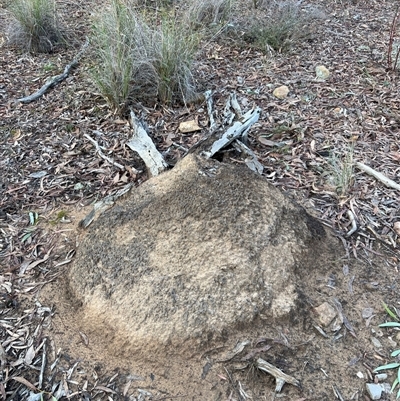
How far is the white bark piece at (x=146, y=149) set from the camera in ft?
9.50

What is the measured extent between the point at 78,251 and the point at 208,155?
103 cm

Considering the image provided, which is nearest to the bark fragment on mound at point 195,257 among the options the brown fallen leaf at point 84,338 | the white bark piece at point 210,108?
the brown fallen leaf at point 84,338

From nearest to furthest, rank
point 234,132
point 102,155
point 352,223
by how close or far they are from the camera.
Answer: point 352,223 → point 234,132 → point 102,155

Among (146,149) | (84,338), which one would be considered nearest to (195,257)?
(84,338)

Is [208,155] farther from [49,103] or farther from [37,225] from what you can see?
[49,103]

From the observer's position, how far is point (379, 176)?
2.92m

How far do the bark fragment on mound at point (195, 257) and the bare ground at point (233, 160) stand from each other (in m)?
0.10

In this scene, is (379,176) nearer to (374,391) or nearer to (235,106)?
(235,106)

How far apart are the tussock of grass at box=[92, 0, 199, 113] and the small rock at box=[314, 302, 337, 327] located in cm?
212

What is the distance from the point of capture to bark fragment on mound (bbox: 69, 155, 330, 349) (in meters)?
2.00

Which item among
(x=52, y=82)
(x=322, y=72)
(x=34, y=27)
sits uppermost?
(x=34, y=27)

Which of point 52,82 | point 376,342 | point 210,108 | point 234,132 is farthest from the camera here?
point 52,82

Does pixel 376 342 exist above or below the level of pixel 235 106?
below

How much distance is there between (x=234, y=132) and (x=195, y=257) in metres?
1.16
